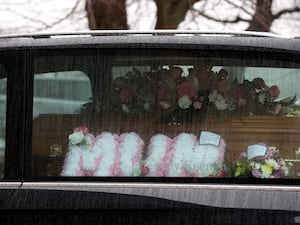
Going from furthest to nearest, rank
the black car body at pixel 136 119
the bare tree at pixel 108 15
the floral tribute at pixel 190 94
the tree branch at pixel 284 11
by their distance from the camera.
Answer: the tree branch at pixel 284 11 → the bare tree at pixel 108 15 → the floral tribute at pixel 190 94 → the black car body at pixel 136 119

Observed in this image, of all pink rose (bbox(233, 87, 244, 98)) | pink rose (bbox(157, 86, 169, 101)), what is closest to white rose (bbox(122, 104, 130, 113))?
pink rose (bbox(157, 86, 169, 101))

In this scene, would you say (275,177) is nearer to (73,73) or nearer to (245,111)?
(245,111)

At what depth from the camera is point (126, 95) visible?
321 centimetres

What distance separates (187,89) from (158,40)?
246mm

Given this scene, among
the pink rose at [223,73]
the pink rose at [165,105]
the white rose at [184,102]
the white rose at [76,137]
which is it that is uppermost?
the pink rose at [223,73]

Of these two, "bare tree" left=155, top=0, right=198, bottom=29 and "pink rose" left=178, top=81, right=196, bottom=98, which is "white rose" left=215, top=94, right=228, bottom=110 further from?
"bare tree" left=155, top=0, right=198, bottom=29

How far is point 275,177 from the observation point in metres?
3.07

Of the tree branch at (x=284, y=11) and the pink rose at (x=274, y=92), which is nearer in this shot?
the pink rose at (x=274, y=92)

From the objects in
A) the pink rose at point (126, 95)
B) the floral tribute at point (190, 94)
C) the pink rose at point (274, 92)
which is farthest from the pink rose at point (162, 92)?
the pink rose at point (274, 92)

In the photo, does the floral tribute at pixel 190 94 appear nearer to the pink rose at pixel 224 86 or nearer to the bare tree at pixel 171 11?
the pink rose at pixel 224 86

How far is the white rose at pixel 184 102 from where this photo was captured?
3.18 m

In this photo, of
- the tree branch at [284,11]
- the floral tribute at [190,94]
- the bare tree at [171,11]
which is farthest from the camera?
the tree branch at [284,11]

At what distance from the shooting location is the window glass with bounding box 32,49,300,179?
3.11 meters

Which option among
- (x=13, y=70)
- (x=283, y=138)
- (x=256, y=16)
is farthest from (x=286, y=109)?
(x=256, y=16)
